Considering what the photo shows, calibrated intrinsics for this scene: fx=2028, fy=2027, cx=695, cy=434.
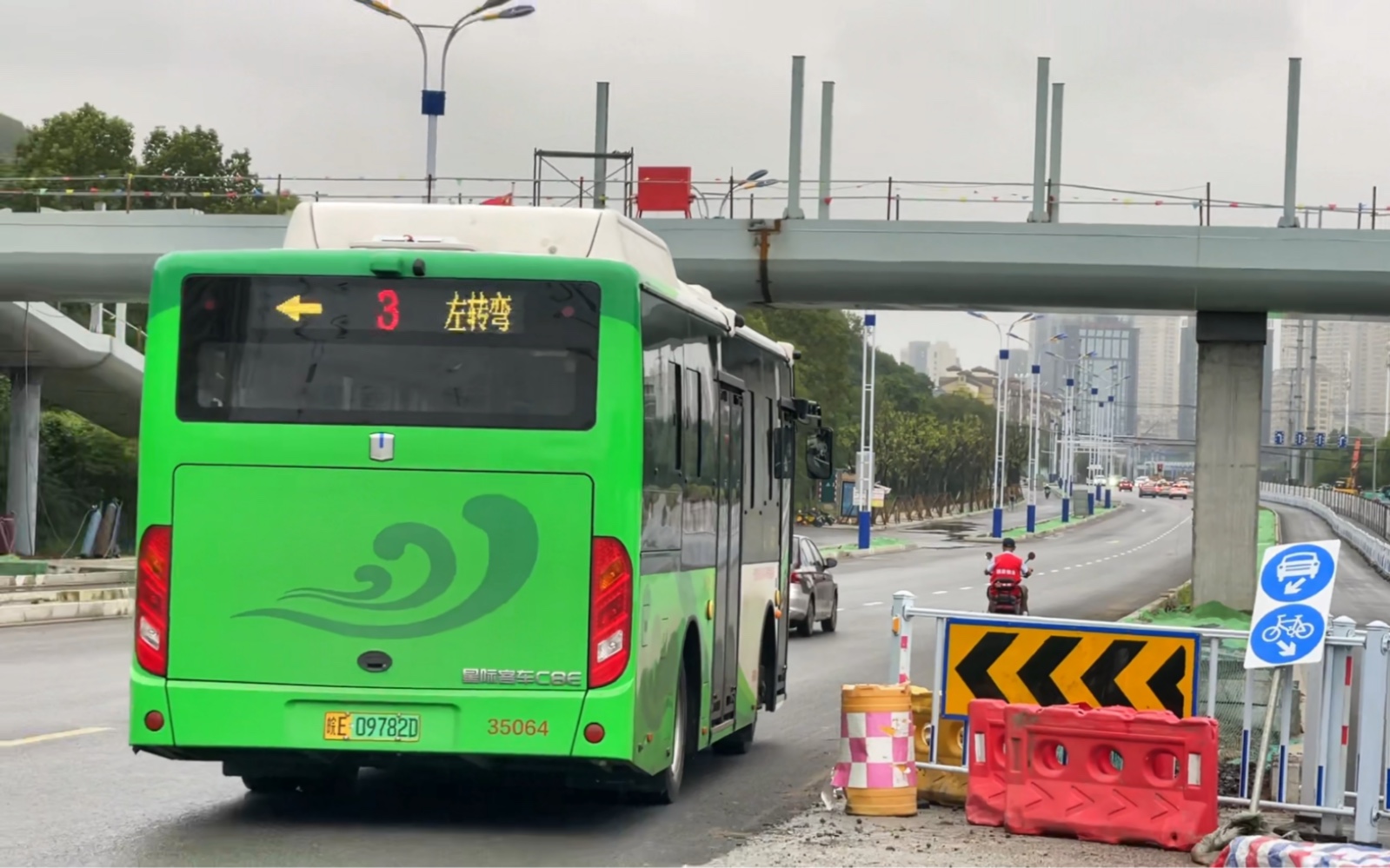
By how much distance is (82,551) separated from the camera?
4950 centimetres

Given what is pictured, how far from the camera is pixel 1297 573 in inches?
442

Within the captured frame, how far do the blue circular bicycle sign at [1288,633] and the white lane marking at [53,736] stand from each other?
7.77m

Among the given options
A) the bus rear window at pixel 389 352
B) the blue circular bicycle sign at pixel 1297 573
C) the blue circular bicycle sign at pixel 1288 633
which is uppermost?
the bus rear window at pixel 389 352

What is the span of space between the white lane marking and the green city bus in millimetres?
3606

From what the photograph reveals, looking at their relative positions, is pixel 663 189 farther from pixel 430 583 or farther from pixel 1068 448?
pixel 1068 448

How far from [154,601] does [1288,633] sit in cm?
600

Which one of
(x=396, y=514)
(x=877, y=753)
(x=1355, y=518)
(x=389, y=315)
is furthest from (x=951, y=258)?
(x=1355, y=518)

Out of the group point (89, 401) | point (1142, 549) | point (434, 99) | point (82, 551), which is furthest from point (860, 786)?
point (1142, 549)

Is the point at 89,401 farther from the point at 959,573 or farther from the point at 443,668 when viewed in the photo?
the point at 443,668

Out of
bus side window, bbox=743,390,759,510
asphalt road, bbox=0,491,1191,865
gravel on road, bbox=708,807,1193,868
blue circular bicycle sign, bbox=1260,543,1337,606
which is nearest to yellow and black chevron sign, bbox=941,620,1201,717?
blue circular bicycle sign, bbox=1260,543,1337,606

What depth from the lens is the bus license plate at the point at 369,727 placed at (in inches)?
389

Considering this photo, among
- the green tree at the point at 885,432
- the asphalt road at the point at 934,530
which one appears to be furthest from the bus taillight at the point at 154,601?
the green tree at the point at 885,432

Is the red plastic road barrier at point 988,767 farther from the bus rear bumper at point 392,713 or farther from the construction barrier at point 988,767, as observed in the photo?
the bus rear bumper at point 392,713

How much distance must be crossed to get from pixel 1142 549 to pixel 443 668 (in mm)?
76412
